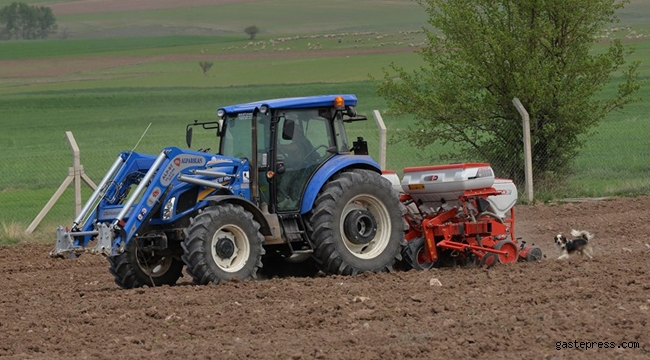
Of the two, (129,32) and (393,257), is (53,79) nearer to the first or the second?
(129,32)

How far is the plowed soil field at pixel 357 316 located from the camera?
756 centimetres

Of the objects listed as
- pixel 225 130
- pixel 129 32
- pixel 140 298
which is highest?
pixel 225 130

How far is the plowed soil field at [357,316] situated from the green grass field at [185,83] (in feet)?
23.7

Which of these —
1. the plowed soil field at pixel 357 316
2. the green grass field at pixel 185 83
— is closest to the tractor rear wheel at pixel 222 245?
the plowed soil field at pixel 357 316

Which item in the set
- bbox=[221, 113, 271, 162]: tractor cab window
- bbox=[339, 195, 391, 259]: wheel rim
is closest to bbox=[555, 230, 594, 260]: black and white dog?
bbox=[339, 195, 391, 259]: wheel rim

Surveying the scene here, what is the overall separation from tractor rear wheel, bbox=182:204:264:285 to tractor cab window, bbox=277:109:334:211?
0.57m

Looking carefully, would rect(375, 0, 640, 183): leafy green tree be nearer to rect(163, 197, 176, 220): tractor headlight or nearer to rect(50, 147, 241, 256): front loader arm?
rect(50, 147, 241, 256): front loader arm

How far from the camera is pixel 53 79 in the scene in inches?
2844

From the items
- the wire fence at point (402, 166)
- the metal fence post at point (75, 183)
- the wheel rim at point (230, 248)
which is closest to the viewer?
the wheel rim at point (230, 248)

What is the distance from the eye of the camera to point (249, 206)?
36.3 ft

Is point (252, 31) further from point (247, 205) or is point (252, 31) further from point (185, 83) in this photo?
point (247, 205)

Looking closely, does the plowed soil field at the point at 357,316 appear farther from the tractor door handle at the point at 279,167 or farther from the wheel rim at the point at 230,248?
the tractor door handle at the point at 279,167

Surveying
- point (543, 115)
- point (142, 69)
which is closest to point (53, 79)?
point (142, 69)

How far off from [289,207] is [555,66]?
911 cm
